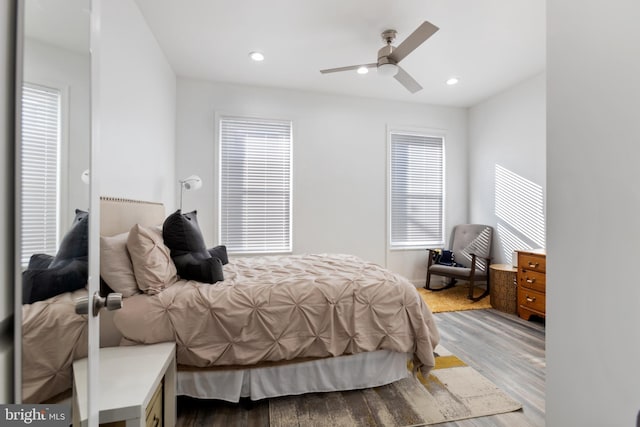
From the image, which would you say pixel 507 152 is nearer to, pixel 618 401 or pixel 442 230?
pixel 442 230

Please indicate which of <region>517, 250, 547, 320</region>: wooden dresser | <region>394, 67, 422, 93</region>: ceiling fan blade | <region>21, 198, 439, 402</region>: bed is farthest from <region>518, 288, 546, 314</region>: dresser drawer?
<region>394, 67, 422, 93</region>: ceiling fan blade

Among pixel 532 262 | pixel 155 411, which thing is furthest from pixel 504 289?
pixel 155 411

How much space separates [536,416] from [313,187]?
10.4 ft

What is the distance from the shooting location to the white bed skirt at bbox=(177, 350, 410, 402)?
1.69m

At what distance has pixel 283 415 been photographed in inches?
65.8

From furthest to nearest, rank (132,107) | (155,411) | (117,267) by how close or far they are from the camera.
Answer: (132,107) → (117,267) → (155,411)

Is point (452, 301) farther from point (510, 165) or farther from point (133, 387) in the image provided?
point (133, 387)

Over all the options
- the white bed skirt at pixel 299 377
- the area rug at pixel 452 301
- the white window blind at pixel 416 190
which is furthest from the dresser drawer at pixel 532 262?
the white bed skirt at pixel 299 377

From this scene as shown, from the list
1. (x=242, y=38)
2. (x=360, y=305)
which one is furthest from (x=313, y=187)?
(x=360, y=305)

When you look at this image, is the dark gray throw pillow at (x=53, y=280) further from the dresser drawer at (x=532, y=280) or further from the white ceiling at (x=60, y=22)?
the dresser drawer at (x=532, y=280)

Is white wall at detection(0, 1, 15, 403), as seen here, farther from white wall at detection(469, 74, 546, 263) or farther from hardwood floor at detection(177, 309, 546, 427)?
white wall at detection(469, 74, 546, 263)

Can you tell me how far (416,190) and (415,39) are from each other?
268cm

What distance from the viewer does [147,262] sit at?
1.64 metres

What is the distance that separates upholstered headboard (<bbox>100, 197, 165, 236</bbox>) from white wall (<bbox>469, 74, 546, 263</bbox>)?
4.19m
